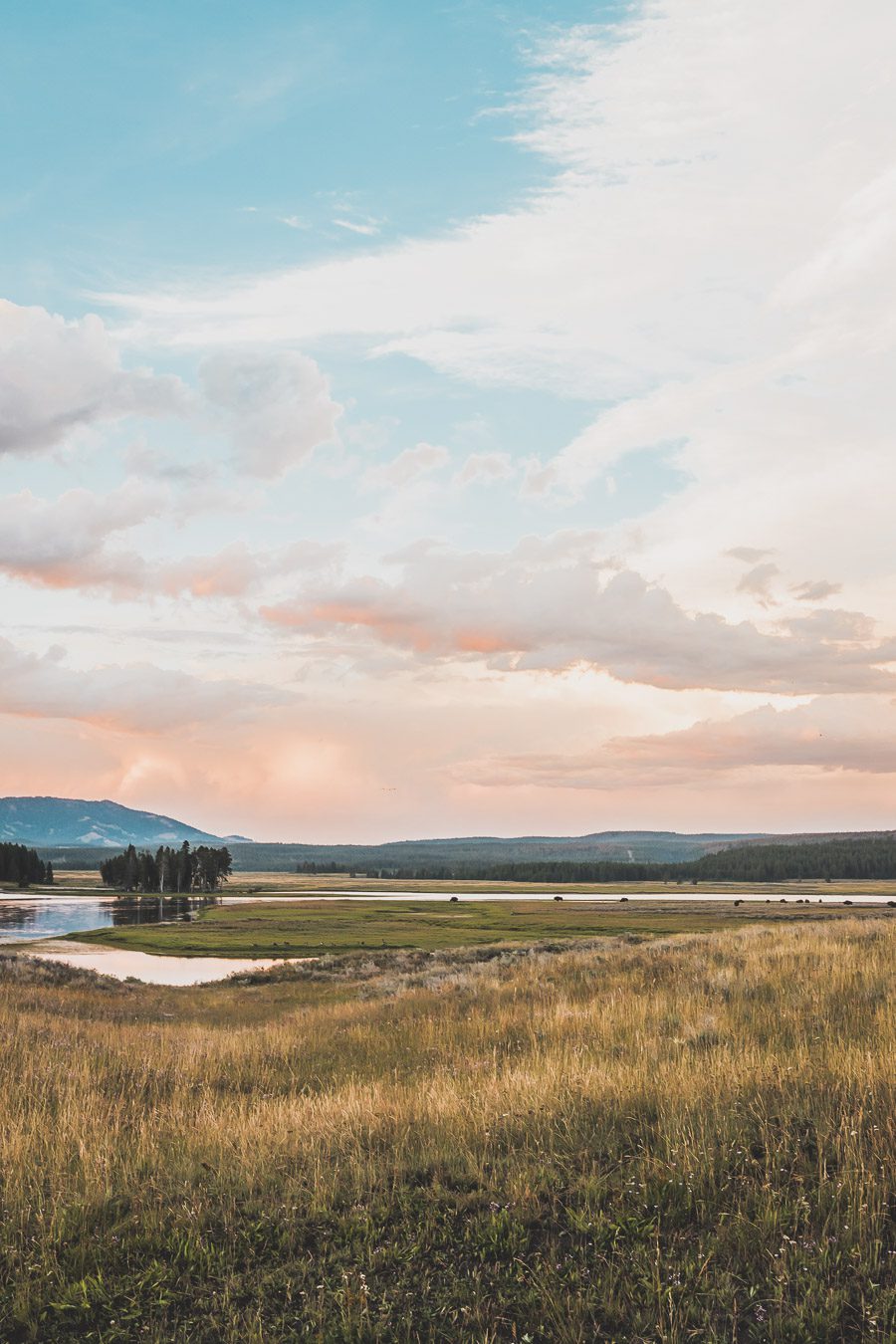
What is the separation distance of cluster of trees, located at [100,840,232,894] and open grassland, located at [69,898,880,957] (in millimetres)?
54117

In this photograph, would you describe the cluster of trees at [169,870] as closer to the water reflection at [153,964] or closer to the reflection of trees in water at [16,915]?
the reflection of trees in water at [16,915]

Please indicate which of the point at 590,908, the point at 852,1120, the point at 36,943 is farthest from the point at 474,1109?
the point at 590,908

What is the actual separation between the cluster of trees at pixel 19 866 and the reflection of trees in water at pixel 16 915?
52.1 metres

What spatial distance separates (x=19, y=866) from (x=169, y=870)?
32.6 metres

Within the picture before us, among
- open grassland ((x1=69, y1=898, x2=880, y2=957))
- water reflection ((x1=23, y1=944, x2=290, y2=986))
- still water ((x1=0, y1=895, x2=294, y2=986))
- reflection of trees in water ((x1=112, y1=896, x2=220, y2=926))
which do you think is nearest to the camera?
water reflection ((x1=23, y1=944, x2=290, y2=986))

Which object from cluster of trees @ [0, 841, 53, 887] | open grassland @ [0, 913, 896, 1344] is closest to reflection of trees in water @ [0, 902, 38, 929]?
cluster of trees @ [0, 841, 53, 887]

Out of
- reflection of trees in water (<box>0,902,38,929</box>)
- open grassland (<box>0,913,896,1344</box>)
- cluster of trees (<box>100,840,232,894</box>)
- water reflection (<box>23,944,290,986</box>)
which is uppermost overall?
open grassland (<box>0,913,896,1344</box>)

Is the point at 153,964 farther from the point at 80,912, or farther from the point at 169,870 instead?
the point at 169,870

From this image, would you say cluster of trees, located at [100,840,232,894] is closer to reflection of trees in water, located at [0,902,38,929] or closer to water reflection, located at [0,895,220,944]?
water reflection, located at [0,895,220,944]

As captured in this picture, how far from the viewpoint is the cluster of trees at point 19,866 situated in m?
169

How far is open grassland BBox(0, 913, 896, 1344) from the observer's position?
192 inches

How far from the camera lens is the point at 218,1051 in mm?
14875

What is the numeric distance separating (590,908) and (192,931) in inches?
2260

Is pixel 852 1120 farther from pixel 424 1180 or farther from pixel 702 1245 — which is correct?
pixel 424 1180
